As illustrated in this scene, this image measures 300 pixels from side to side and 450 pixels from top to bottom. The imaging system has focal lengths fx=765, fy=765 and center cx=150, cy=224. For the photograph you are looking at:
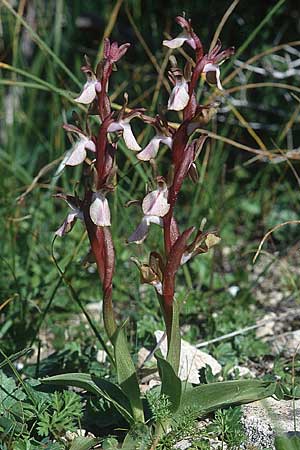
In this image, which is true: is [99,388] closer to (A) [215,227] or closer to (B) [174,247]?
(B) [174,247]

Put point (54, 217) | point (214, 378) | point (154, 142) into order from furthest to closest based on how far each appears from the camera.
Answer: point (54, 217)
point (214, 378)
point (154, 142)

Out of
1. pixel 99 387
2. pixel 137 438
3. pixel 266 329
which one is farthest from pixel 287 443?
pixel 266 329

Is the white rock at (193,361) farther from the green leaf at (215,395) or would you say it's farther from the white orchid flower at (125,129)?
the white orchid flower at (125,129)

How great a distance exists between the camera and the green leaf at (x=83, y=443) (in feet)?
5.44

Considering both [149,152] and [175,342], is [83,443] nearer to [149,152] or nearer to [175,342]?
[175,342]

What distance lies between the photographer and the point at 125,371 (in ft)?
5.47

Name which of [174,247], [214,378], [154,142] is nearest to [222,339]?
[214,378]

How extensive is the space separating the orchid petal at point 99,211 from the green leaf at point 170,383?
0.31 m

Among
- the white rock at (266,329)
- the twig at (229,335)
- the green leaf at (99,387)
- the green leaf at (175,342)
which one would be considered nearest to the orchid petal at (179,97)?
the green leaf at (175,342)

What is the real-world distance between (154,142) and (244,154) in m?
2.08

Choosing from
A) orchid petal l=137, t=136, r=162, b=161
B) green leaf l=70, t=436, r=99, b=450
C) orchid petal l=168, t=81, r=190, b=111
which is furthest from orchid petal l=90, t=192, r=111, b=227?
green leaf l=70, t=436, r=99, b=450

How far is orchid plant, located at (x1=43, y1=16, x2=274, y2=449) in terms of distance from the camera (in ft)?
5.09

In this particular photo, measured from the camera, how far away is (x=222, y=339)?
228cm

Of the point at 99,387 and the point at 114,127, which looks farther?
the point at 99,387
